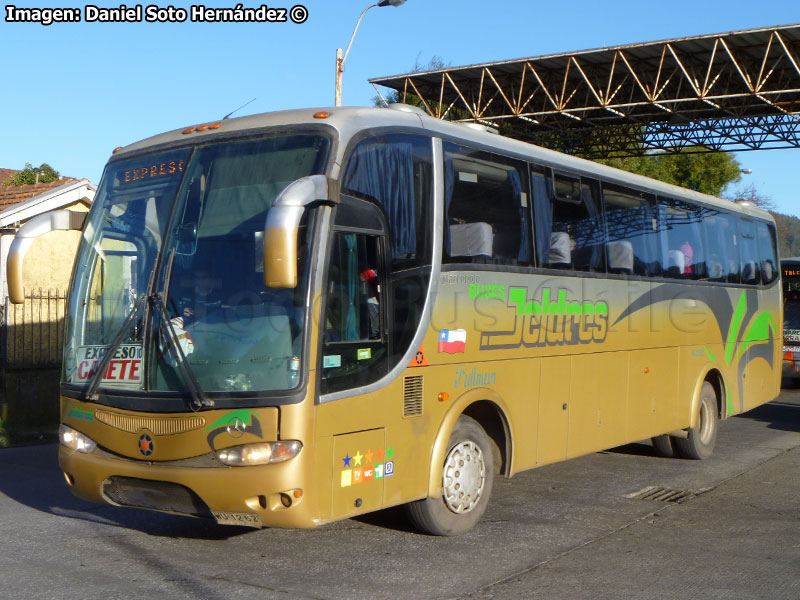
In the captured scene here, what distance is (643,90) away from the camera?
83.1ft

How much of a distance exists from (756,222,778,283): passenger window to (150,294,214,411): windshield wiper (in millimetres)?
10489

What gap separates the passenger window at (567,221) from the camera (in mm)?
8836

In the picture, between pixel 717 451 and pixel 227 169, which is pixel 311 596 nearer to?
pixel 227 169

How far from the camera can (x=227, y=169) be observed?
670cm

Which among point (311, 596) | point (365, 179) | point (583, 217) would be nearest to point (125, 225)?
point (365, 179)

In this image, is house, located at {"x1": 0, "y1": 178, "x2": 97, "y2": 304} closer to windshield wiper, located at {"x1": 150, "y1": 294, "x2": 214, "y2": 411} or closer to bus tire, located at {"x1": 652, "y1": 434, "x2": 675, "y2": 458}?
windshield wiper, located at {"x1": 150, "y1": 294, "x2": 214, "y2": 411}

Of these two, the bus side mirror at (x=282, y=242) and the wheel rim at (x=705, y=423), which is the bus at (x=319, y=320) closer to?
the bus side mirror at (x=282, y=242)

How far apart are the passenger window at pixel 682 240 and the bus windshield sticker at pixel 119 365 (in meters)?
6.83

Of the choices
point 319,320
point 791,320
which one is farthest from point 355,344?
point 791,320

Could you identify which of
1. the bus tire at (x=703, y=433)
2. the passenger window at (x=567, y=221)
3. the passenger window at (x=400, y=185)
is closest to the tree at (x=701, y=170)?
the bus tire at (x=703, y=433)

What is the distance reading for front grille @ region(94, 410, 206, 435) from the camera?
6.27 meters

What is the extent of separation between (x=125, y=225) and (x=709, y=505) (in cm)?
594

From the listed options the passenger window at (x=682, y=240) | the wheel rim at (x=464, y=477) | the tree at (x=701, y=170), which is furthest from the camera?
the tree at (x=701, y=170)

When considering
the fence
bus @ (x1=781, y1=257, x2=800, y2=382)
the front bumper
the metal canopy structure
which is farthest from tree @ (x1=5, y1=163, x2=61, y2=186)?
the front bumper
